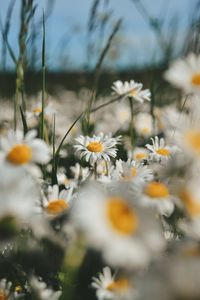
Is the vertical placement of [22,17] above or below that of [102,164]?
above

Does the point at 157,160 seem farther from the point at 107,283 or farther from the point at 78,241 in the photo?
the point at 78,241

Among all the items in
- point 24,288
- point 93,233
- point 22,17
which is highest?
point 22,17

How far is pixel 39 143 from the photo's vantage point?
1.06 m

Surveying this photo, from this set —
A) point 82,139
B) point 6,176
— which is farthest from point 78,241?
point 82,139

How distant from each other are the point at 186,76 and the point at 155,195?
0.47 metres

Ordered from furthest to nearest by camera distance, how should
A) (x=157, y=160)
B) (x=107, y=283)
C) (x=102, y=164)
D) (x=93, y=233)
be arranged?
(x=102, y=164), (x=157, y=160), (x=107, y=283), (x=93, y=233)

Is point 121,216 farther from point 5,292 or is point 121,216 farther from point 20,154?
point 5,292

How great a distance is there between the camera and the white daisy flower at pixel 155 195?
3.02 feet

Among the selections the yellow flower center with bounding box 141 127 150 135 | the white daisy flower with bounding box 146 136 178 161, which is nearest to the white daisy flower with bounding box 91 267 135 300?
the white daisy flower with bounding box 146 136 178 161

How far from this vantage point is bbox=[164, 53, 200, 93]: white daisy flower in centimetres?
123

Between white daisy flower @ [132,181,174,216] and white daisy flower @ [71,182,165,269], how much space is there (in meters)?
0.16

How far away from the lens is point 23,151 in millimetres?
1025

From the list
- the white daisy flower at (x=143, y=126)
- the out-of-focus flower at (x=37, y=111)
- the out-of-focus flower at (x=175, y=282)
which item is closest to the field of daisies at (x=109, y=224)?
the out-of-focus flower at (x=175, y=282)

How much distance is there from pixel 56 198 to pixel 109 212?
0.39 meters
